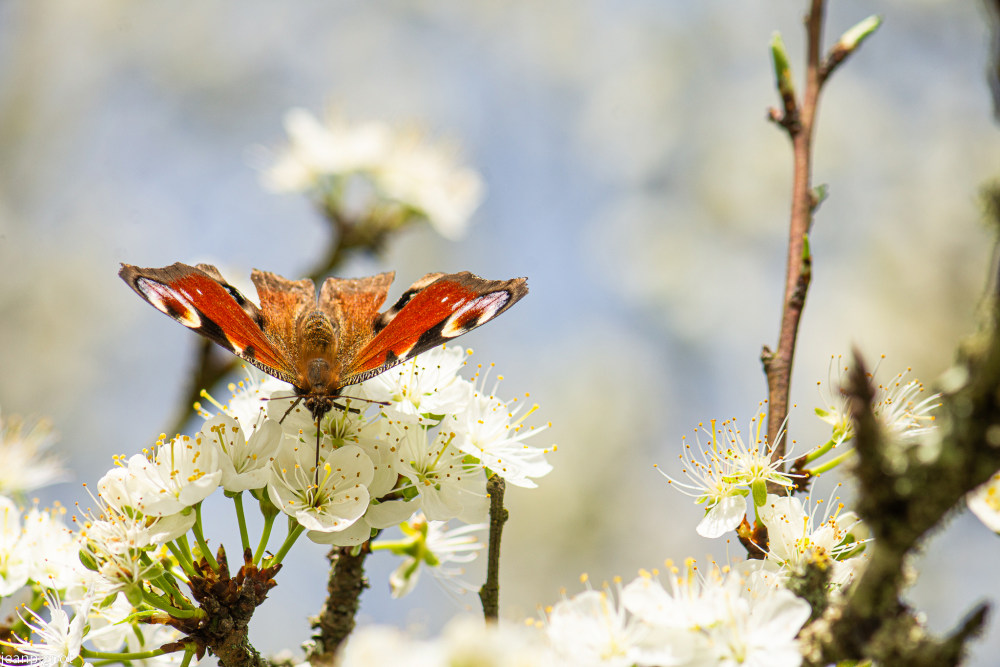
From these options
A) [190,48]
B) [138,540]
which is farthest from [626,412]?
[138,540]

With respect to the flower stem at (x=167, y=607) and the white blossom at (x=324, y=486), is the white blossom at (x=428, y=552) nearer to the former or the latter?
the white blossom at (x=324, y=486)

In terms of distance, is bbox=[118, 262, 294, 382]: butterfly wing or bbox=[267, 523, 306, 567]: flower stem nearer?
bbox=[267, 523, 306, 567]: flower stem

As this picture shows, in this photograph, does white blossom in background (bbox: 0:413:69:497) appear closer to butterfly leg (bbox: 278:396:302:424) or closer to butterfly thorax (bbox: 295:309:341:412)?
butterfly thorax (bbox: 295:309:341:412)

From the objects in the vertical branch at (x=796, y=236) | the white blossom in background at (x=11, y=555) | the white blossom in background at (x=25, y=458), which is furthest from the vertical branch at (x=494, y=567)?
the white blossom in background at (x=25, y=458)

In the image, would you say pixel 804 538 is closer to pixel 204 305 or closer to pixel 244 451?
pixel 244 451

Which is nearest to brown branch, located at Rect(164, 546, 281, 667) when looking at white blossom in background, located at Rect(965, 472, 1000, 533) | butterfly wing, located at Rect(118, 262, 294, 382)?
butterfly wing, located at Rect(118, 262, 294, 382)

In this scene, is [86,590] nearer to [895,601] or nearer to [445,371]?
[445,371]

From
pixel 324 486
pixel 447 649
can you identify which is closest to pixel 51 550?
pixel 324 486

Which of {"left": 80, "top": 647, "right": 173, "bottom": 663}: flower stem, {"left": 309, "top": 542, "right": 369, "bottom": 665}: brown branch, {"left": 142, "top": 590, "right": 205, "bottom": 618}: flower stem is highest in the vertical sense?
{"left": 309, "top": 542, "right": 369, "bottom": 665}: brown branch
